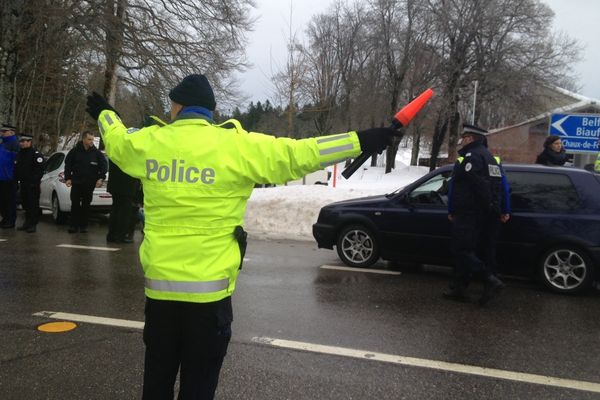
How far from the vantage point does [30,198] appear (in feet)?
32.8

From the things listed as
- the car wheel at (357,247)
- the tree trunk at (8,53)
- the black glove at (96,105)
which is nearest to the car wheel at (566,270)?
the car wheel at (357,247)

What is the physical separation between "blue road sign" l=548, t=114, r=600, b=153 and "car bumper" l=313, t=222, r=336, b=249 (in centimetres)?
694

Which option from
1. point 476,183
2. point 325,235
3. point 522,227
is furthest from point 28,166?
point 522,227

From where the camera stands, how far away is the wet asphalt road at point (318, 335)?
3.68 m

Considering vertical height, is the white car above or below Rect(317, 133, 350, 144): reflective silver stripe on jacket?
below

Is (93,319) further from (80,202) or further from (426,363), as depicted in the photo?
(80,202)

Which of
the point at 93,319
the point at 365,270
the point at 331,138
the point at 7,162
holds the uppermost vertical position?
the point at 331,138

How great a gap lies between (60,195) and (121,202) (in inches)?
118

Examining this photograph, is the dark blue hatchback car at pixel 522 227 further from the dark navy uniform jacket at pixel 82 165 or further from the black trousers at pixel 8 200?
the black trousers at pixel 8 200

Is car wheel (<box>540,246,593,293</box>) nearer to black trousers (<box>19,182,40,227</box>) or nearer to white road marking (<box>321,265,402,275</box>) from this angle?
white road marking (<box>321,265,402,275</box>)

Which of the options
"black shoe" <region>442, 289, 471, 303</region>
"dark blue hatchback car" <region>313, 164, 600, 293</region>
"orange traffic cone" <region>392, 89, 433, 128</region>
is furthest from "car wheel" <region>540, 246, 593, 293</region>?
"orange traffic cone" <region>392, 89, 433, 128</region>

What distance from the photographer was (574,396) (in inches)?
144

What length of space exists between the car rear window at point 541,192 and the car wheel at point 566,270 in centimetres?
54

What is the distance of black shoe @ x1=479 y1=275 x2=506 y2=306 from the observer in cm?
566
